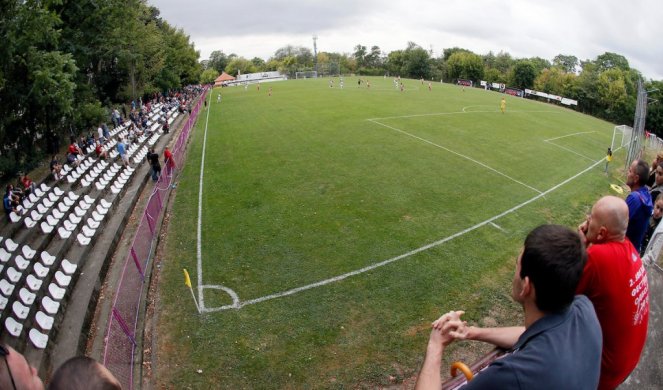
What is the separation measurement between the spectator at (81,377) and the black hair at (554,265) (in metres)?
2.31

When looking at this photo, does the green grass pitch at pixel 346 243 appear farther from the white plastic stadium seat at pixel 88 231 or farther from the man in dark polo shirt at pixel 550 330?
the man in dark polo shirt at pixel 550 330

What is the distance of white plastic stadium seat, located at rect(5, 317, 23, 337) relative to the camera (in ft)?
27.2

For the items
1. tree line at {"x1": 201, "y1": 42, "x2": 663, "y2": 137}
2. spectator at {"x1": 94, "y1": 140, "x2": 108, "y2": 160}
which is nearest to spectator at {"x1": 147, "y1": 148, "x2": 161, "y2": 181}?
spectator at {"x1": 94, "y1": 140, "x2": 108, "y2": 160}

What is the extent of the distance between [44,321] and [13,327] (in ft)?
1.74

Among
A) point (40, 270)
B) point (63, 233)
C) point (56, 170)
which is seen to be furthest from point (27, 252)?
point (56, 170)

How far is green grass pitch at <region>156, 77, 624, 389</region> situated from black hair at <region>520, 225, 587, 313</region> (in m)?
6.42

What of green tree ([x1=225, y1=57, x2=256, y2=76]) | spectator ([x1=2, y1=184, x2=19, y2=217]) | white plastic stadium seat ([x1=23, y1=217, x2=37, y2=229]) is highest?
green tree ([x1=225, y1=57, x2=256, y2=76])

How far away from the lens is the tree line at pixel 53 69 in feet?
44.5

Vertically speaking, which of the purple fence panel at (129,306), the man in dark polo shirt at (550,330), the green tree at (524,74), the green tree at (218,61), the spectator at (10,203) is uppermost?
the green tree at (218,61)

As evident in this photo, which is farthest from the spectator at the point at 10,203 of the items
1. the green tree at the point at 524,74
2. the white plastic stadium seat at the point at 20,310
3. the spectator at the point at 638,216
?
the green tree at the point at 524,74

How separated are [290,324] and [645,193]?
7161mm

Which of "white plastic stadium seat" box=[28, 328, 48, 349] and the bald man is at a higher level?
the bald man

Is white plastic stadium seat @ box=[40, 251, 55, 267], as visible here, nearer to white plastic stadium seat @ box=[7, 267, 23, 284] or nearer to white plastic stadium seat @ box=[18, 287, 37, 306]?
white plastic stadium seat @ box=[7, 267, 23, 284]

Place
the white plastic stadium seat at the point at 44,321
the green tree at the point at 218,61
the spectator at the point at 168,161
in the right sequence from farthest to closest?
the green tree at the point at 218,61 < the spectator at the point at 168,161 < the white plastic stadium seat at the point at 44,321
